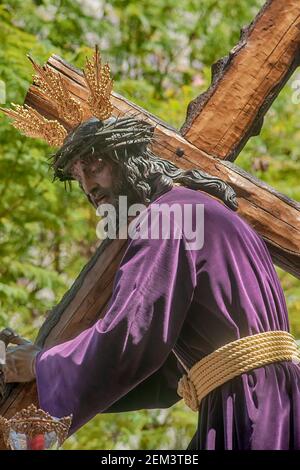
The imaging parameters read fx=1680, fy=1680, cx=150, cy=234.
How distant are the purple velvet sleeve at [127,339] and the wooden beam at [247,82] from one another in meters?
0.93

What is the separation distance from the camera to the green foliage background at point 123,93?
9.93 metres

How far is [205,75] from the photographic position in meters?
11.0

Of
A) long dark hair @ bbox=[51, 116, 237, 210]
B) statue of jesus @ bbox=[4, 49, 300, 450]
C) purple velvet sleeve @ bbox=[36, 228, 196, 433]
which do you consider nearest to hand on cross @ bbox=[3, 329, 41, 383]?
statue of jesus @ bbox=[4, 49, 300, 450]

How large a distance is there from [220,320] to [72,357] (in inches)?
20.4

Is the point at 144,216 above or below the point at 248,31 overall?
below

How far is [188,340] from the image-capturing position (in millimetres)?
5766

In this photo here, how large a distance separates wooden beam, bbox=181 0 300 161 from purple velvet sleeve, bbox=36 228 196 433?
93 cm

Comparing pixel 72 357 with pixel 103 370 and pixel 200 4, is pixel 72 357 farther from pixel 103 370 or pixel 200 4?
pixel 200 4

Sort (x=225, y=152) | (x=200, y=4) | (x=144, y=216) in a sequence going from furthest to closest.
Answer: (x=200, y=4) < (x=225, y=152) < (x=144, y=216)

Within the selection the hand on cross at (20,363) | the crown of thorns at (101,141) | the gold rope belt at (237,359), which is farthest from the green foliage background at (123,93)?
the gold rope belt at (237,359)

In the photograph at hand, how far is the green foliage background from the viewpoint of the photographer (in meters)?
9.93

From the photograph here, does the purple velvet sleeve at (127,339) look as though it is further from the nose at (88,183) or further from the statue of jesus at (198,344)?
the nose at (88,183)

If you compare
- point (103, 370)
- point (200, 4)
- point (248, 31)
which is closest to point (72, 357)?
point (103, 370)

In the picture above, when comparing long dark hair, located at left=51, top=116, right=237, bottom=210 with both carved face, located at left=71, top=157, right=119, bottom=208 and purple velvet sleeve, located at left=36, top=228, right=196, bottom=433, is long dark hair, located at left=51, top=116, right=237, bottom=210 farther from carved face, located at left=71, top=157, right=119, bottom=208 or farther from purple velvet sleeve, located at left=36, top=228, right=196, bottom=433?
purple velvet sleeve, located at left=36, top=228, right=196, bottom=433
